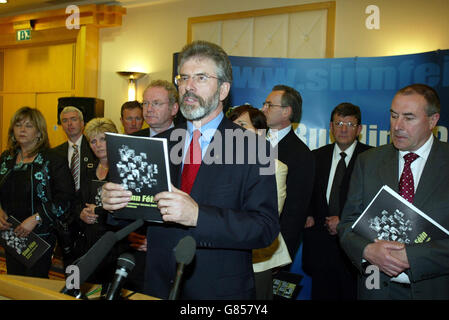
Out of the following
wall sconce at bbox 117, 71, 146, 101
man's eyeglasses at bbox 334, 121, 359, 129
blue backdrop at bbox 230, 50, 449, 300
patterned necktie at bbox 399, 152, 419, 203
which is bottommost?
patterned necktie at bbox 399, 152, 419, 203

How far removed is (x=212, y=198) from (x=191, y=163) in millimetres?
177

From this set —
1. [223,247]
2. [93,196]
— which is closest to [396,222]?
[223,247]

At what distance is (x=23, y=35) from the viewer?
8242mm

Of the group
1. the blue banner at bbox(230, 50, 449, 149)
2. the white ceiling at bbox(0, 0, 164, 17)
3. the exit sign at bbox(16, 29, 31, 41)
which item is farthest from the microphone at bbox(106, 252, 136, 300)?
the exit sign at bbox(16, 29, 31, 41)

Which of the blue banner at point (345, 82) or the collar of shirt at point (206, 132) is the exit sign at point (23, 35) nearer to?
the blue banner at point (345, 82)

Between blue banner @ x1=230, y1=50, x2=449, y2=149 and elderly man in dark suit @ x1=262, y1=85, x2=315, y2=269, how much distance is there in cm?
113

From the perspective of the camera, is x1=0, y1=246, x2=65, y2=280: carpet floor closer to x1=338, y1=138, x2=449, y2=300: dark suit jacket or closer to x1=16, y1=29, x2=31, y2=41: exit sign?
x1=338, y1=138, x2=449, y2=300: dark suit jacket

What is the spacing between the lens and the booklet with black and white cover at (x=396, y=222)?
186cm

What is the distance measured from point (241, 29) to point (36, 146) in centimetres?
384

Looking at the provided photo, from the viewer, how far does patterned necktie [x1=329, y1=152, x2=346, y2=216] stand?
11.1ft

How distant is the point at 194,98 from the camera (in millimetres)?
1620

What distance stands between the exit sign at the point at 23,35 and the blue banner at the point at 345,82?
563 cm

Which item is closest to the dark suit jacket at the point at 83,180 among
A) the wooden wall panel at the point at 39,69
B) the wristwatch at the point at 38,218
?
the wristwatch at the point at 38,218

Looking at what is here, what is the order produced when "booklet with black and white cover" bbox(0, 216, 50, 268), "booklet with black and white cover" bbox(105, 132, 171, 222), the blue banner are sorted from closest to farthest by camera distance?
"booklet with black and white cover" bbox(105, 132, 171, 222), "booklet with black and white cover" bbox(0, 216, 50, 268), the blue banner
